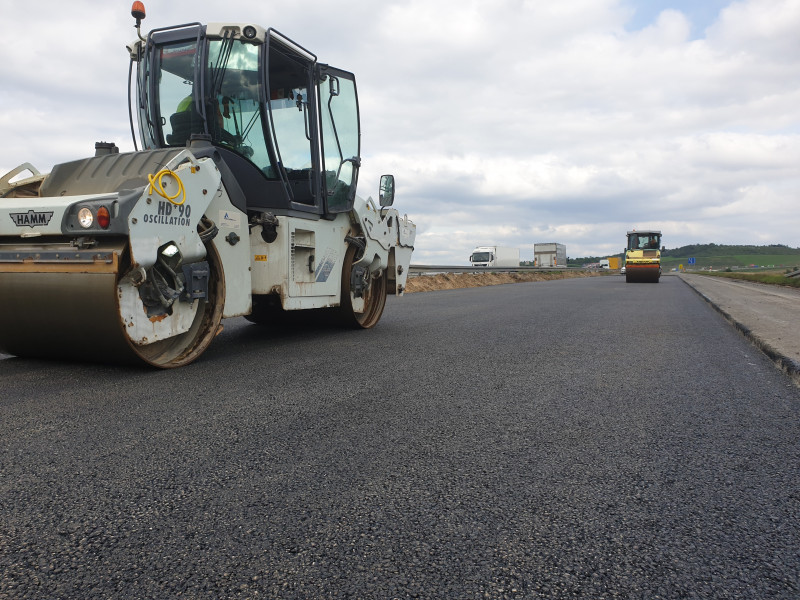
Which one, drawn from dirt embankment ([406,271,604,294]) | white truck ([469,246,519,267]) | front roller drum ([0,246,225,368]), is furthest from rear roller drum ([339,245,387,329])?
white truck ([469,246,519,267])

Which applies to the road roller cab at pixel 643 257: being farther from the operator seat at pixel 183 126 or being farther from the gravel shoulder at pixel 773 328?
the operator seat at pixel 183 126

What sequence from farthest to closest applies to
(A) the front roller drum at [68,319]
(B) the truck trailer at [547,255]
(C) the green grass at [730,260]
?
(C) the green grass at [730,260], (B) the truck trailer at [547,255], (A) the front roller drum at [68,319]

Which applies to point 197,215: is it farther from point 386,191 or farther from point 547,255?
point 547,255

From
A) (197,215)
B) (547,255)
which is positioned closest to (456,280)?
(197,215)

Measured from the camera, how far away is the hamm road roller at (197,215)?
399 cm

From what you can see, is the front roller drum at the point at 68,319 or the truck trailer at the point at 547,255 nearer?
the front roller drum at the point at 68,319

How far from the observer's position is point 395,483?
7.45 feet

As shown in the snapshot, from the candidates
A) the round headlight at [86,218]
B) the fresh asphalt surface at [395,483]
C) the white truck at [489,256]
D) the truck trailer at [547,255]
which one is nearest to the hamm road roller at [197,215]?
the round headlight at [86,218]

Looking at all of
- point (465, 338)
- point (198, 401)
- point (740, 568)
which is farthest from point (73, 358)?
point (740, 568)

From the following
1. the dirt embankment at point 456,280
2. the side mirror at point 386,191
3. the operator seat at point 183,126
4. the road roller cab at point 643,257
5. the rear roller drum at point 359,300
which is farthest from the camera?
the road roller cab at point 643,257

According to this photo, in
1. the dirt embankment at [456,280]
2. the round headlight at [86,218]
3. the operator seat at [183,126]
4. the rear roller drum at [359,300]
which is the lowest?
the dirt embankment at [456,280]

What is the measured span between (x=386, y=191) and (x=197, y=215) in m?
3.51

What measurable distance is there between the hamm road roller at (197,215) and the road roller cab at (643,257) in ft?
80.2

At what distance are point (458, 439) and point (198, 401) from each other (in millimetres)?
1649
